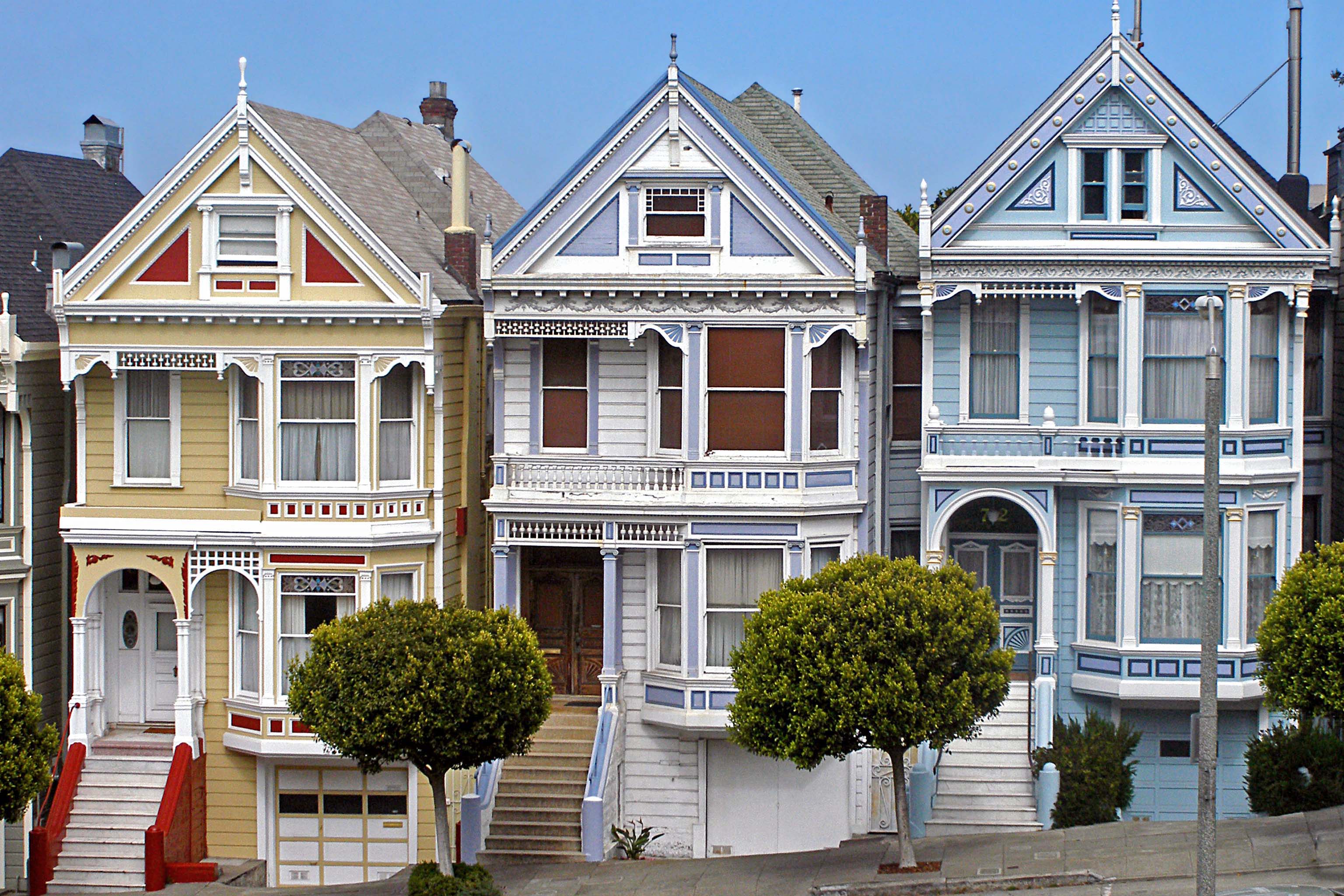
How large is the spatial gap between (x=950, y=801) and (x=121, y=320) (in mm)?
15982

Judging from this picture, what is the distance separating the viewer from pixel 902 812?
25656 millimetres

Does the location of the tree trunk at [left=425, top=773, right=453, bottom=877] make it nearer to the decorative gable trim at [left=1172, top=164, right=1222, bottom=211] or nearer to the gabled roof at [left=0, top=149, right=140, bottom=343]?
the gabled roof at [left=0, top=149, right=140, bottom=343]

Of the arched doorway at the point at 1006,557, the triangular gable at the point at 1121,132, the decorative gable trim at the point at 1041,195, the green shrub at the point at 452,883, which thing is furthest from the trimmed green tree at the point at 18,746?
the decorative gable trim at the point at 1041,195

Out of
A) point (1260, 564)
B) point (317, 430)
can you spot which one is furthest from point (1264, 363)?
point (317, 430)

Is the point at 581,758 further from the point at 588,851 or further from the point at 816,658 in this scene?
the point at 816,658

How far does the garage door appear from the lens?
29.6 meters

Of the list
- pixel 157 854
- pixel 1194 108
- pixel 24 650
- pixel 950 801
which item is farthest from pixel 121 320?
pixel 1194 108

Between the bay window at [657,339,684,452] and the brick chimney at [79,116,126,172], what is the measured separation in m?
16.5

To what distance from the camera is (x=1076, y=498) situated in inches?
1174

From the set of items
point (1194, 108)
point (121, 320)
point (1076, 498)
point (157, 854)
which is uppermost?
point (1194, 108)

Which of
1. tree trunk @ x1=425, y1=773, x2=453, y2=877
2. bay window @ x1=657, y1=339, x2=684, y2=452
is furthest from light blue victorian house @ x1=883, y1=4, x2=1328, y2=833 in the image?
tree trunk @ x1=425, y1=773, x2=453, y2=877

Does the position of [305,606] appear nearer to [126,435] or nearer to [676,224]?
[126,435]

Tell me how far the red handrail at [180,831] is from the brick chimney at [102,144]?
16082 millimetres

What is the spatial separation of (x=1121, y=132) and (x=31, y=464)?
19.4 m
